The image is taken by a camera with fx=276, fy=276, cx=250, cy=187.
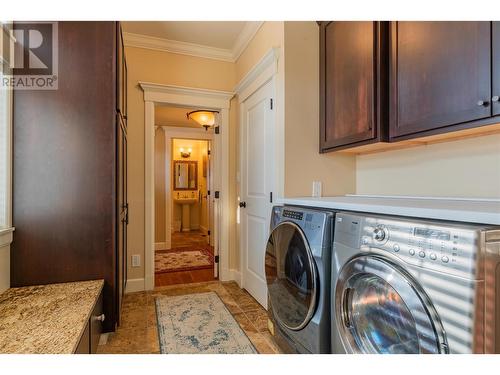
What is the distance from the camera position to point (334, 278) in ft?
4.35

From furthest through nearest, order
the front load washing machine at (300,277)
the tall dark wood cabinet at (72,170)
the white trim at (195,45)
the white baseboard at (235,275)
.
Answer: the white baseboard at (235,275) < the white trim at (195,45) < the tall dark wood cabinet at (72,170) < the front load washing machine at (300,277)

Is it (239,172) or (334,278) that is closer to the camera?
(334,278)

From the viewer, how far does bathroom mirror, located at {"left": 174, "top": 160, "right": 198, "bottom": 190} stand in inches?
275

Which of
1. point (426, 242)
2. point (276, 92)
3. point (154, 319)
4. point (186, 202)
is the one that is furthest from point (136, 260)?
point (186, 202)

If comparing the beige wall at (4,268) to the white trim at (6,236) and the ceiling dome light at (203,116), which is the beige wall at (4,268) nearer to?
the white trim at (6,236)

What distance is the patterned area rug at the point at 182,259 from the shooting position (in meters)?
3.84

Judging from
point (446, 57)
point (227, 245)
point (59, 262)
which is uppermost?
point (446, 57)

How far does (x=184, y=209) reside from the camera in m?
7.13

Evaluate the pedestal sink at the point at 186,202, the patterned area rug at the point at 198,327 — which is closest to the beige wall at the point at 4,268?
the patterned area rug at the point at 198,327

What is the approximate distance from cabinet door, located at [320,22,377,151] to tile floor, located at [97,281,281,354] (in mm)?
1512

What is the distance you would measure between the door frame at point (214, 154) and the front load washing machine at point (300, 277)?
1.45 meters
